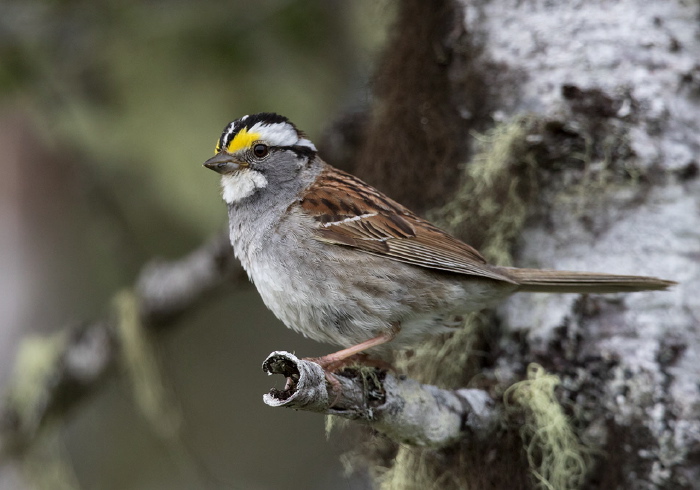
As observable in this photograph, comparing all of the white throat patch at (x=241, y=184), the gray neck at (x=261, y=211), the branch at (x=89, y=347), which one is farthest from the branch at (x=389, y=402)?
the branch at (x=89, y=347)

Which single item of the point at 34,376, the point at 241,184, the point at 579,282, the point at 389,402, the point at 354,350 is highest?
the point at 241,184

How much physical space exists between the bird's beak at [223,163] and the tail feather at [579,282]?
1.22m

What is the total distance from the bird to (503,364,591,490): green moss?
38 cm

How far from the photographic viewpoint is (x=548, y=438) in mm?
3176

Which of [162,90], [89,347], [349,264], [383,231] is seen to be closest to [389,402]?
[349,264]

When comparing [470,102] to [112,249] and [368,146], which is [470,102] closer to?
[368,146]

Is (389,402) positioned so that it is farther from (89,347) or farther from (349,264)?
(89,347)

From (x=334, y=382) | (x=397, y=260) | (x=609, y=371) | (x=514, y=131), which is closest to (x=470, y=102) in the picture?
(x=514, y=131)

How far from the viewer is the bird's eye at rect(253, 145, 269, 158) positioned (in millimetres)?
3652

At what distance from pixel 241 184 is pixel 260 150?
0.17m

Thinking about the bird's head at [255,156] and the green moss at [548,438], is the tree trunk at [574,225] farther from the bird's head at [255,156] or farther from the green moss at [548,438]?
the bird's head at [255,156]

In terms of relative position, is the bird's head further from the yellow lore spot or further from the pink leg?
the pink leg

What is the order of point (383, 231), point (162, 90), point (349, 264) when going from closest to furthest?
point (349, 264) < point (383, 231) < point (162, 90)

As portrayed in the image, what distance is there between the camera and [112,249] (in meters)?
5.23
